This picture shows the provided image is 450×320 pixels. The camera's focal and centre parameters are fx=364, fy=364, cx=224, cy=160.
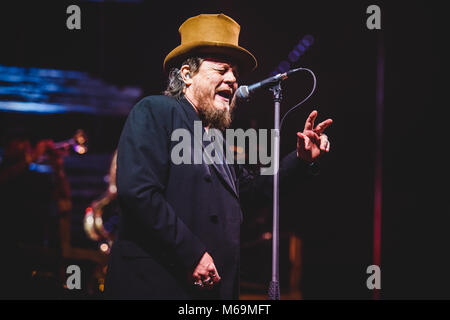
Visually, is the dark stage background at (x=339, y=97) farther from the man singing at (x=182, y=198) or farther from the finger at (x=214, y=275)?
the finger at (x=214, y=275)

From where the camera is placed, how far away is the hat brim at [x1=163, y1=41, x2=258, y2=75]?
1922 millimetres

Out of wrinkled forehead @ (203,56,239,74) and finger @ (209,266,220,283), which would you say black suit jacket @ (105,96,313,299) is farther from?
wrinkled forehead @ (203,56,239,74)

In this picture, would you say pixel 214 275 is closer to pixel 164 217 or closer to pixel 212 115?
pixel 164 217

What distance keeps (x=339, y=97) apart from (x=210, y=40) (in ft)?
6.72

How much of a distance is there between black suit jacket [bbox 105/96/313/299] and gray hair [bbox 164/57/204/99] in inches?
12.9

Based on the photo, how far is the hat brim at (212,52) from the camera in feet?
6.31

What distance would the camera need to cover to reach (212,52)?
6.48 ft

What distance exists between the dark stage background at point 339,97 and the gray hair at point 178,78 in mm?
1170

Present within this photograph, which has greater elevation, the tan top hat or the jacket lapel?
the tan top hat

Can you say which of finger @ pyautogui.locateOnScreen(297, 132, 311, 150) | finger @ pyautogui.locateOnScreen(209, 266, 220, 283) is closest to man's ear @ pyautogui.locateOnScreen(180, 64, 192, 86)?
finger @ pyautogui.locateOnScreen(297, 132, 311, 150)

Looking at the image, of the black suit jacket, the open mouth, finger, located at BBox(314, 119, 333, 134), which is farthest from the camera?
the open mouth

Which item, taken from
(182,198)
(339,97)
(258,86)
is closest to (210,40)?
(258,86)

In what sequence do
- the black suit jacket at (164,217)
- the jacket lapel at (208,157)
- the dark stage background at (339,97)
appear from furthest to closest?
the dark stage background at (339,97) < the jacket lapel at (208,157) < the black suit jacket at (164,217)

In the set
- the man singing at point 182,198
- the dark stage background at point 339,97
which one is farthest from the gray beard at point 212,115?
the dark stage background at point 339,97
